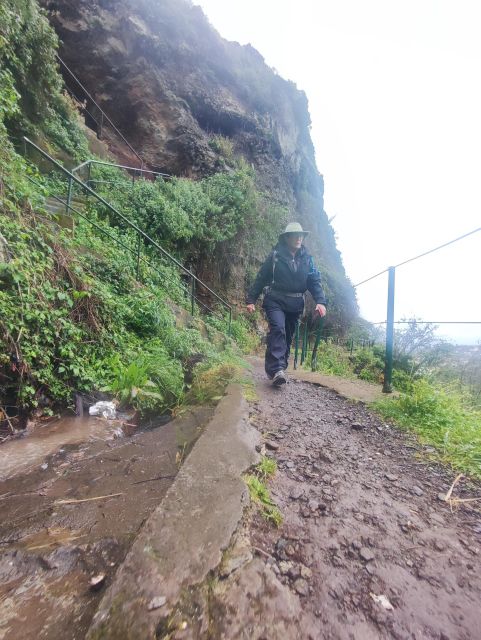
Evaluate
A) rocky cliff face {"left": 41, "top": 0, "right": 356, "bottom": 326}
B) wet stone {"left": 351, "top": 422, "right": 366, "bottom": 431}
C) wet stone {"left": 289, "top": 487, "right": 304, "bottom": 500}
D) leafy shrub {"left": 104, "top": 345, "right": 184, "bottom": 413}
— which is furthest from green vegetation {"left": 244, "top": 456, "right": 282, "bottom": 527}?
rocky cliff face {"left": 41, "top": 0, "right": 356, "bottom": 326}

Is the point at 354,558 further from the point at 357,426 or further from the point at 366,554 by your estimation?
the point at 357,426

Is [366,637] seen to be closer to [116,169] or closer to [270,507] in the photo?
[270,507]

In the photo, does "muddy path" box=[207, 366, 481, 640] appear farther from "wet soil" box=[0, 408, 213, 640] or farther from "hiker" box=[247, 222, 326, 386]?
"hiker" box=[247, 222, 326, 386]

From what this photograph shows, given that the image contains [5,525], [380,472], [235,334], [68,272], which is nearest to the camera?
[5,525]

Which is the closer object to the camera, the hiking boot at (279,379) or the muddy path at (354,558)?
the muddy path at (354,558)

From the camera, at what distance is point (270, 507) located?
114 centimetres

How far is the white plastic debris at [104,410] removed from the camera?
2.38 metres

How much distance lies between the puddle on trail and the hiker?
67.5 inches

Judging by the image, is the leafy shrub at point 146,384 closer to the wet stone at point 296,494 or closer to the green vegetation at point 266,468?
the green vegetation at point 266,468

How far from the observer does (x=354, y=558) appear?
949 millimetres

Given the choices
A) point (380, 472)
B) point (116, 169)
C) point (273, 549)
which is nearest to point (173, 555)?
point (273, 549)

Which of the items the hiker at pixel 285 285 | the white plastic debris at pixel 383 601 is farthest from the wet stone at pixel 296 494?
the hiker at pixel 285 285

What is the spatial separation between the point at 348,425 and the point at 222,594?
1.71 meters

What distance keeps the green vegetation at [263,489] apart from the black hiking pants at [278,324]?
1679mm
